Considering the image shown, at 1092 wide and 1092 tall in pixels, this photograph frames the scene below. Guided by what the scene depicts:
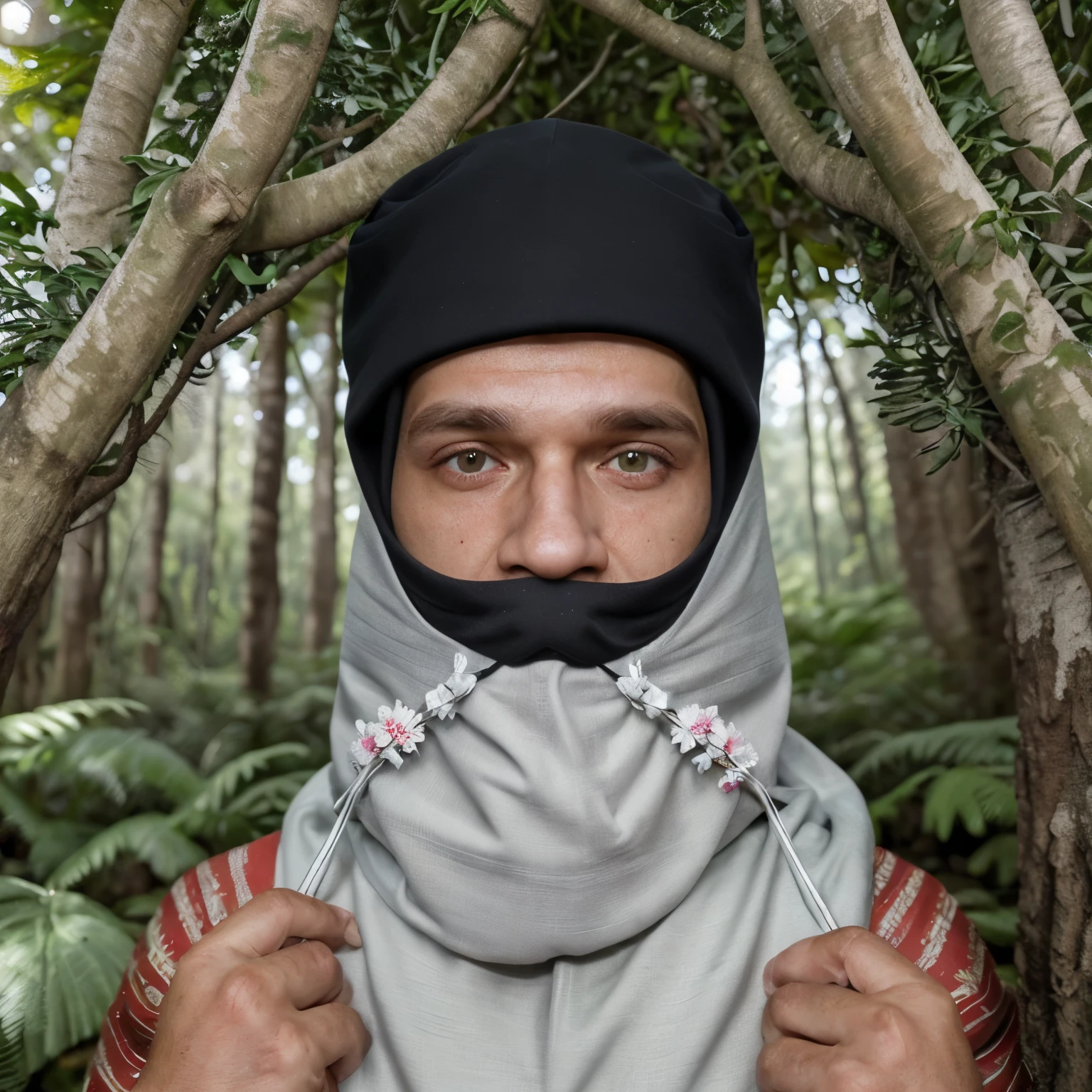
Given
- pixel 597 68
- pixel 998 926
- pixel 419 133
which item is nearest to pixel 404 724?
pixel 419 133

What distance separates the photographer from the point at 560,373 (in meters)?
1.44

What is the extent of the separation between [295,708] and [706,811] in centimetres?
670

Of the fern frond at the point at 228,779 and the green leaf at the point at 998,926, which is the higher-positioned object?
the fern frond at the point at 228,779

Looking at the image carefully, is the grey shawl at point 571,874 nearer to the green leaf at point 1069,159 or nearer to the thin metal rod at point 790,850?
the thin metal rod at point 790,850

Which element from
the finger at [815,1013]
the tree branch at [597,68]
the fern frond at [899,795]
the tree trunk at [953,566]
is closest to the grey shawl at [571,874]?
the finger at [815,1013]

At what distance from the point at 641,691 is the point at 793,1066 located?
533 millimetres

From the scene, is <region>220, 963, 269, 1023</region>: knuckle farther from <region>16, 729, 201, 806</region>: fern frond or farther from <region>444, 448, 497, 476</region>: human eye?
<region>16, 729, 201, 806</region>: fern frond

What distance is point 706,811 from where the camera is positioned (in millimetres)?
1442

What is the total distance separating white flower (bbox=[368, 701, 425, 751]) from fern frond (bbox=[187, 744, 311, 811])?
149 inches

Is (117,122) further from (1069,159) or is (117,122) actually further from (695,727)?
(1069,159)

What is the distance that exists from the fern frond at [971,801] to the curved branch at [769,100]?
296 centimetres

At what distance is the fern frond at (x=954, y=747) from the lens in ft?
14.1

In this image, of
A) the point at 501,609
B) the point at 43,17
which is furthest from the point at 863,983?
the point at 43,17

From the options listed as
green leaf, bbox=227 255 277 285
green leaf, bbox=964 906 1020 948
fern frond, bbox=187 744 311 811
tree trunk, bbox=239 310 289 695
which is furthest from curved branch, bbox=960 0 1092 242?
tree trunk, bbox=239 310 289 695
